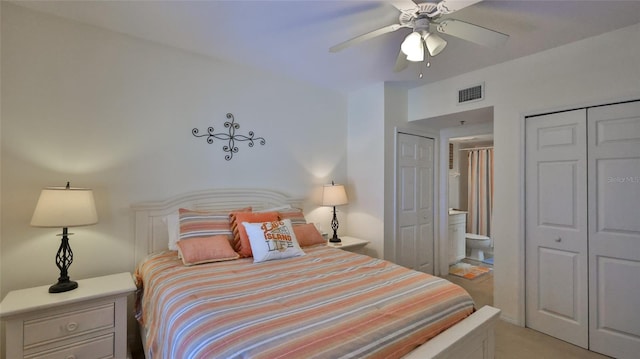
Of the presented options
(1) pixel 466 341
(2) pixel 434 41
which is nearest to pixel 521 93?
(2) pixel 434 41

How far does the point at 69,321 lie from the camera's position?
176 cm

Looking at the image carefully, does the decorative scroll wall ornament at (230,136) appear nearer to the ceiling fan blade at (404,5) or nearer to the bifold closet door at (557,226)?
the ceiling fan blade at (404,5)

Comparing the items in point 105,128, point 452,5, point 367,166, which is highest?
point 452,5

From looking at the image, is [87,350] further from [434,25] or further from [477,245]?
[477,245]

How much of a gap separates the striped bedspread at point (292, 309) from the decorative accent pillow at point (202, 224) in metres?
0.26

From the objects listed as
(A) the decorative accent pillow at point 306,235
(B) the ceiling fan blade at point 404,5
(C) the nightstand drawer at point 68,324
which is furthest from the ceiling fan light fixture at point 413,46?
(C) the nightstand drawer at point 68,324

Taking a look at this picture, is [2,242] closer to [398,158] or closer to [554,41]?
[398,158]

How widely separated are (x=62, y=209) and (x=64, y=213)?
28 millimetres

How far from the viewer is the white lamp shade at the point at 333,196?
3.36 metres

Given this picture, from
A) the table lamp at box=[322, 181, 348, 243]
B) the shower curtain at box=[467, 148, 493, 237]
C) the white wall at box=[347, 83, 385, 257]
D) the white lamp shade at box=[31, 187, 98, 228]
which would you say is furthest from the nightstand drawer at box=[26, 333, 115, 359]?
the shower curtain at box=[467, 148, 493, 237]

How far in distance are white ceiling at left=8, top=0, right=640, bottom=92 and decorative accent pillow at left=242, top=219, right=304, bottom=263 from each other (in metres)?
1.55

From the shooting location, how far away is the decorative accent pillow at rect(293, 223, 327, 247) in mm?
2617

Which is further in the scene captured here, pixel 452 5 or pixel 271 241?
pixel 271 241

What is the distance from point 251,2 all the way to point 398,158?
237 centimetres
